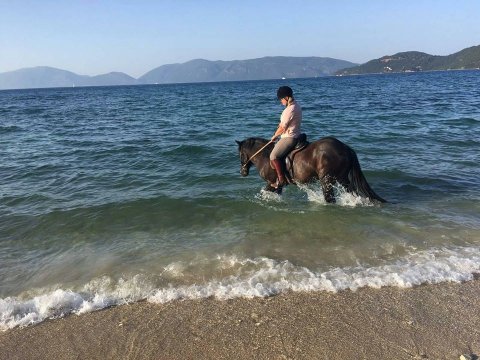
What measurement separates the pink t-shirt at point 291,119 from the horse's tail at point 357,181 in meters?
1.40

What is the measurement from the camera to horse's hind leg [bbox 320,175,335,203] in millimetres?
9258

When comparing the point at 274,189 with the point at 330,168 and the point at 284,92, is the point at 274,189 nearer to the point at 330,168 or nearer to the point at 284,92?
the point at 330,168

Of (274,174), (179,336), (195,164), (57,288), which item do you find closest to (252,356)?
(179,336)

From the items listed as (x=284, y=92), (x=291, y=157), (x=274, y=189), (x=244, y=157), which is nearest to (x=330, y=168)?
(x=291, y=157)

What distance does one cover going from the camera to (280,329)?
188 inches

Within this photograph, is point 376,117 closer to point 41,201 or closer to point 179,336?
point 41,201

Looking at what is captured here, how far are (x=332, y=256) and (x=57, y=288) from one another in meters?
4.41

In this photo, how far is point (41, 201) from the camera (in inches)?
425

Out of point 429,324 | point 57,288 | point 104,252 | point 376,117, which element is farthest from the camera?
point 376,117

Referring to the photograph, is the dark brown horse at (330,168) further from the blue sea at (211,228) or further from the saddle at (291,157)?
the blue sea at (211,228)

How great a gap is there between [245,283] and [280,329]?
4.00ft

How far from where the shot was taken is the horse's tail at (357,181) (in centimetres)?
915

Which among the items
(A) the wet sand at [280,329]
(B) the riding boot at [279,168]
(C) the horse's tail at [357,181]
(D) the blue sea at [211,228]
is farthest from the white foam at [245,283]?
(B) the riding boot at [279,168]

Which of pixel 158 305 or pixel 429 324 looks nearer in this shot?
pixel 429 324
